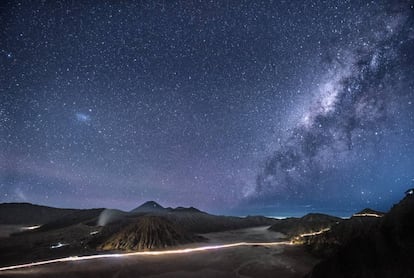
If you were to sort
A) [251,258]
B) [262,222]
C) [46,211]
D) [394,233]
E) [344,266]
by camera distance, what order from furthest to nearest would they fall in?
[46,211], [262,222], [251,258], [344,266], [394,233]

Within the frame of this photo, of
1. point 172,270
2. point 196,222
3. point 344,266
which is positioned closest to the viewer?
point 344,266

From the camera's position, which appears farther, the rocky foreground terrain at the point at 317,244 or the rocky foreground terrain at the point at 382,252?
the rocky foreground terrain at the point at 317,244

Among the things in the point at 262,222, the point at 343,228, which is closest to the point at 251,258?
the point at 343,228

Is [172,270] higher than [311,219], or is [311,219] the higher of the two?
[311,219]

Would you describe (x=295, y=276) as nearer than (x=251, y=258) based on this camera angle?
Yes

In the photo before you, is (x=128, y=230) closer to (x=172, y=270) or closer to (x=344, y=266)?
(x=172, y=270)

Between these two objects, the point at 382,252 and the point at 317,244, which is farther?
the point at 317,244

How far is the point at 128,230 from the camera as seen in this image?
21.6 metres

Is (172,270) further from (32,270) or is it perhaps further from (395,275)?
(395,275)

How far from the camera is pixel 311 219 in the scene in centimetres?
2716

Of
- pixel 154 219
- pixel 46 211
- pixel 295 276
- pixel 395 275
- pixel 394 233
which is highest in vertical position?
pixel 46 211

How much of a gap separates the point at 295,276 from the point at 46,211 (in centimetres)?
8869

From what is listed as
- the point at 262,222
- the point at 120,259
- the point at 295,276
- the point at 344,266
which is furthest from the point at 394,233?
the point at 262,222

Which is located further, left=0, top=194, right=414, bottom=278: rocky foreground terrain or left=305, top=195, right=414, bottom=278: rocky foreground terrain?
left=0, top=194, right=414, bottom=278: rocky foreground terrain
